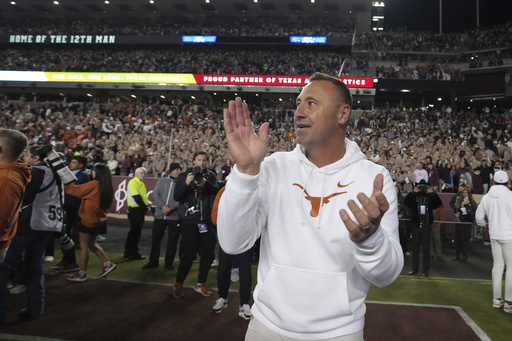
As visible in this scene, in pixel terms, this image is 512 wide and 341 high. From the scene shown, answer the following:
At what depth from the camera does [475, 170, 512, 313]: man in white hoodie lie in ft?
17.3

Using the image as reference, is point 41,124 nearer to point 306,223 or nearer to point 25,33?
point 25,33

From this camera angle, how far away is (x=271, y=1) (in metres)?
36.6

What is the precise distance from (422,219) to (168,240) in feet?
17.8

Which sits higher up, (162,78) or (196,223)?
(162,78)

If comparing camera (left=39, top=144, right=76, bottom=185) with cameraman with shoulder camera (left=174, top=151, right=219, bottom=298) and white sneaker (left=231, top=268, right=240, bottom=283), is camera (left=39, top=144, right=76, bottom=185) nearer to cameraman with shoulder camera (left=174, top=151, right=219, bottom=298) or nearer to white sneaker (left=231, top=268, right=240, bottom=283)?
cameraman with shoulder camera (left=174, top=151, right=219, bottom=298)

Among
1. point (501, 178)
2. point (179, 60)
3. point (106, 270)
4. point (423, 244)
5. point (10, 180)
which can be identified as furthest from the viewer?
point (179, 60)

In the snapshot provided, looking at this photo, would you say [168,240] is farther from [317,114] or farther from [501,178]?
[501,178]

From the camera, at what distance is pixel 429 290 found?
6273mm

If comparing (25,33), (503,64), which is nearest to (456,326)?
(503,64)

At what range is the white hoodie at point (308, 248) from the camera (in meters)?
1.49

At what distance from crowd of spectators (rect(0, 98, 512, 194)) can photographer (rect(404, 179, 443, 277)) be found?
379 centimetres

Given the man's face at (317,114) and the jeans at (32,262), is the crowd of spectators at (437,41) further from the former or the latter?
the man's face at (317,114)

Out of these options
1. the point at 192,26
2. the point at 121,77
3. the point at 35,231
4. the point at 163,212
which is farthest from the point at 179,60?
the point at 35,231

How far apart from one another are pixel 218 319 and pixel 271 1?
37.9 metres
